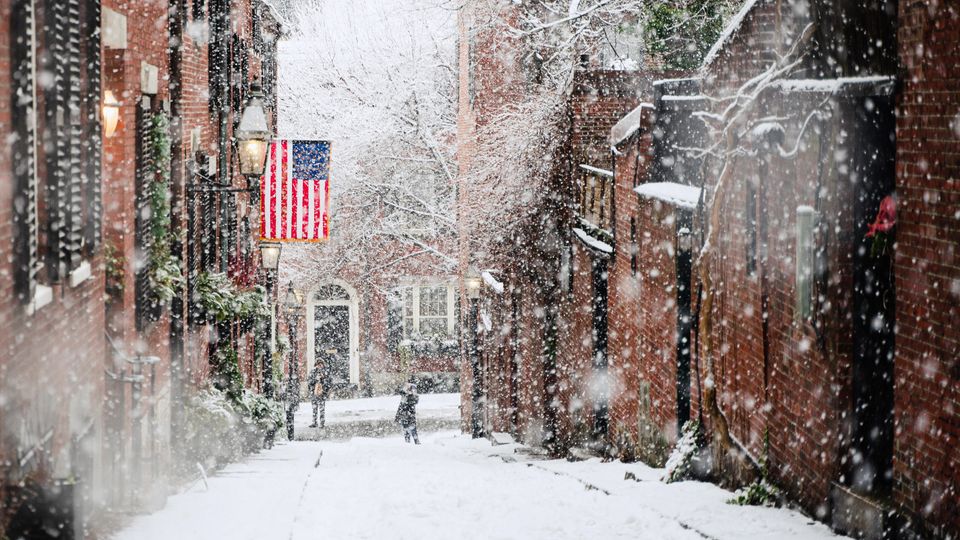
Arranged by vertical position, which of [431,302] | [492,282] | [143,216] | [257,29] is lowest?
[431,302]

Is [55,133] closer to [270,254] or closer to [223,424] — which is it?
[223,424]

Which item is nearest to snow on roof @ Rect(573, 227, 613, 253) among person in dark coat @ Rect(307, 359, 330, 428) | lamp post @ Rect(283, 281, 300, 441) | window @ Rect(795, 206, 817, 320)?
window @ Rect(795, 206, 817, 320)

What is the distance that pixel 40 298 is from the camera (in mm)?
6293

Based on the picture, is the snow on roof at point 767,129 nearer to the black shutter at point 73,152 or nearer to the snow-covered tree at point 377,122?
the black shutter at point 73,152

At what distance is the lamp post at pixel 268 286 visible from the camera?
19609 mm

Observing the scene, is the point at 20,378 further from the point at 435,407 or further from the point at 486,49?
the point at 435,407

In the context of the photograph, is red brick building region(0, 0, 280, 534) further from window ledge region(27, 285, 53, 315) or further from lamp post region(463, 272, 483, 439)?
lamp post region(463, 272, 483, 439)

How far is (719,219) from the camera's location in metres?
11.0

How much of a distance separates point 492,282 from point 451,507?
16.7 m

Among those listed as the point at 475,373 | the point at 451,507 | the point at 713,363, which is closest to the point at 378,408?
the point at 475,373

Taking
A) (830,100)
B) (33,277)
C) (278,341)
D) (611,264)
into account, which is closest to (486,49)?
(278,341)

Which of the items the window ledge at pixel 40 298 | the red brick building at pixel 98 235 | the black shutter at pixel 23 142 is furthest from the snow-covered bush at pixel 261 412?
the black shutter at pixel 23 142

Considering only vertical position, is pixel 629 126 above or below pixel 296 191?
above

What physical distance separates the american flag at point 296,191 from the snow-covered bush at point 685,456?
7.17 meters
